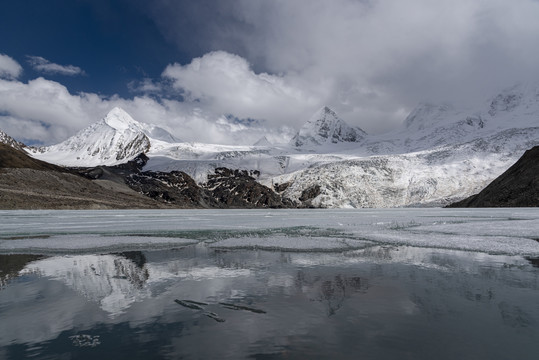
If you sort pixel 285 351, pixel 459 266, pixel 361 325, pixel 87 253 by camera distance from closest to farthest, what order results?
pixel 285 351
pixel 361 325
pixel 459 266
pixel 87 253

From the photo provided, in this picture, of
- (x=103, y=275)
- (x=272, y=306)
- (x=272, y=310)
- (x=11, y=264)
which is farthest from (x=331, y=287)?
(x=11, y=264)

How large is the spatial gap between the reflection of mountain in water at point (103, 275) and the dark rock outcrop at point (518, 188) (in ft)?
388

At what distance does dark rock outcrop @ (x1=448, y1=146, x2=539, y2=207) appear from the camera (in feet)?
353

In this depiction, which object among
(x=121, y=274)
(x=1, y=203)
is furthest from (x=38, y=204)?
(x=121, y=274)

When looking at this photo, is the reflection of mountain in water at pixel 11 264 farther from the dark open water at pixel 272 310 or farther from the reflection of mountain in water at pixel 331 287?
the reflection of mountain in water at pixel 331 287

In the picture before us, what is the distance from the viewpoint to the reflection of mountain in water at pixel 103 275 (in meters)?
10.7

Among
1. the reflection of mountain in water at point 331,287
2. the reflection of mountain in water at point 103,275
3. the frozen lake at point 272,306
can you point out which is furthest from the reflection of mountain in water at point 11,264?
the reflection of mountain in water at point 331,287

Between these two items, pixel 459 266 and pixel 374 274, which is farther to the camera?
pixel 459 266

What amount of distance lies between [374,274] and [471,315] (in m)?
4.87

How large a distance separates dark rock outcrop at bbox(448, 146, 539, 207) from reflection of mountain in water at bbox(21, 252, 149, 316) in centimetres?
11834

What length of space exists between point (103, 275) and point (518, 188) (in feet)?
427

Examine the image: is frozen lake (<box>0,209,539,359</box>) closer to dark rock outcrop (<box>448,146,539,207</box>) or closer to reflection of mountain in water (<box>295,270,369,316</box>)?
reflection of mountain in water (<box>295,270,369,316</box>)

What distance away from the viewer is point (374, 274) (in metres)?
13.6

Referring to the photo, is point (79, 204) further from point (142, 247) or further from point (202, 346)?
point (202, 346)
